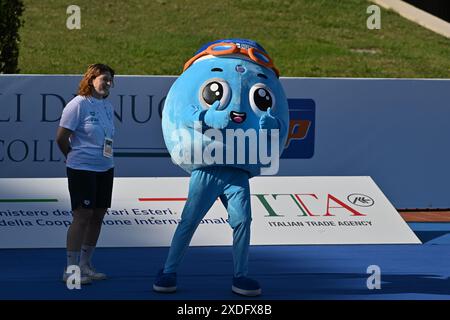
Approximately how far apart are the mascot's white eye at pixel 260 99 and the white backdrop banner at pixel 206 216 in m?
3.14

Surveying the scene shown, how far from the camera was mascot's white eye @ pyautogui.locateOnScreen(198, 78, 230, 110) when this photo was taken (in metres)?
7.88

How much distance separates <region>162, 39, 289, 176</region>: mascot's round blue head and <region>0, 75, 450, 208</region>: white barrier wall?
15.2ft

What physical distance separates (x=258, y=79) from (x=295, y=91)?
494cm

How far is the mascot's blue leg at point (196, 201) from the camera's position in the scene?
800cm

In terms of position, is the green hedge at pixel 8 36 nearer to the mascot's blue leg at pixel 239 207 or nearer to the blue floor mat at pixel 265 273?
the blue floor mat at pixel 265 273

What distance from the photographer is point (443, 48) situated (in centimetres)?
2255

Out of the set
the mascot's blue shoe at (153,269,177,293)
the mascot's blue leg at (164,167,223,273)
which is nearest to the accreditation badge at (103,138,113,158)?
the mascot's blue leg at (164,167,223,273)

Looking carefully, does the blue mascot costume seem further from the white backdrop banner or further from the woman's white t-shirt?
the white backdrop banner

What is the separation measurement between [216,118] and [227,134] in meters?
0.16

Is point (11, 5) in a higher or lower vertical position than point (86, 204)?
higher

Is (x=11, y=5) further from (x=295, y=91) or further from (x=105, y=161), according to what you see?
(x=105, y=161)

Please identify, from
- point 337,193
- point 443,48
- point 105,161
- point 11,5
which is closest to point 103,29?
point 11,5

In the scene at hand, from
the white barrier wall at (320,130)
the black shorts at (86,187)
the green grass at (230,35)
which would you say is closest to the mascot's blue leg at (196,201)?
the black shorts at (86,187)

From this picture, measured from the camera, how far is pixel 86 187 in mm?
8320
